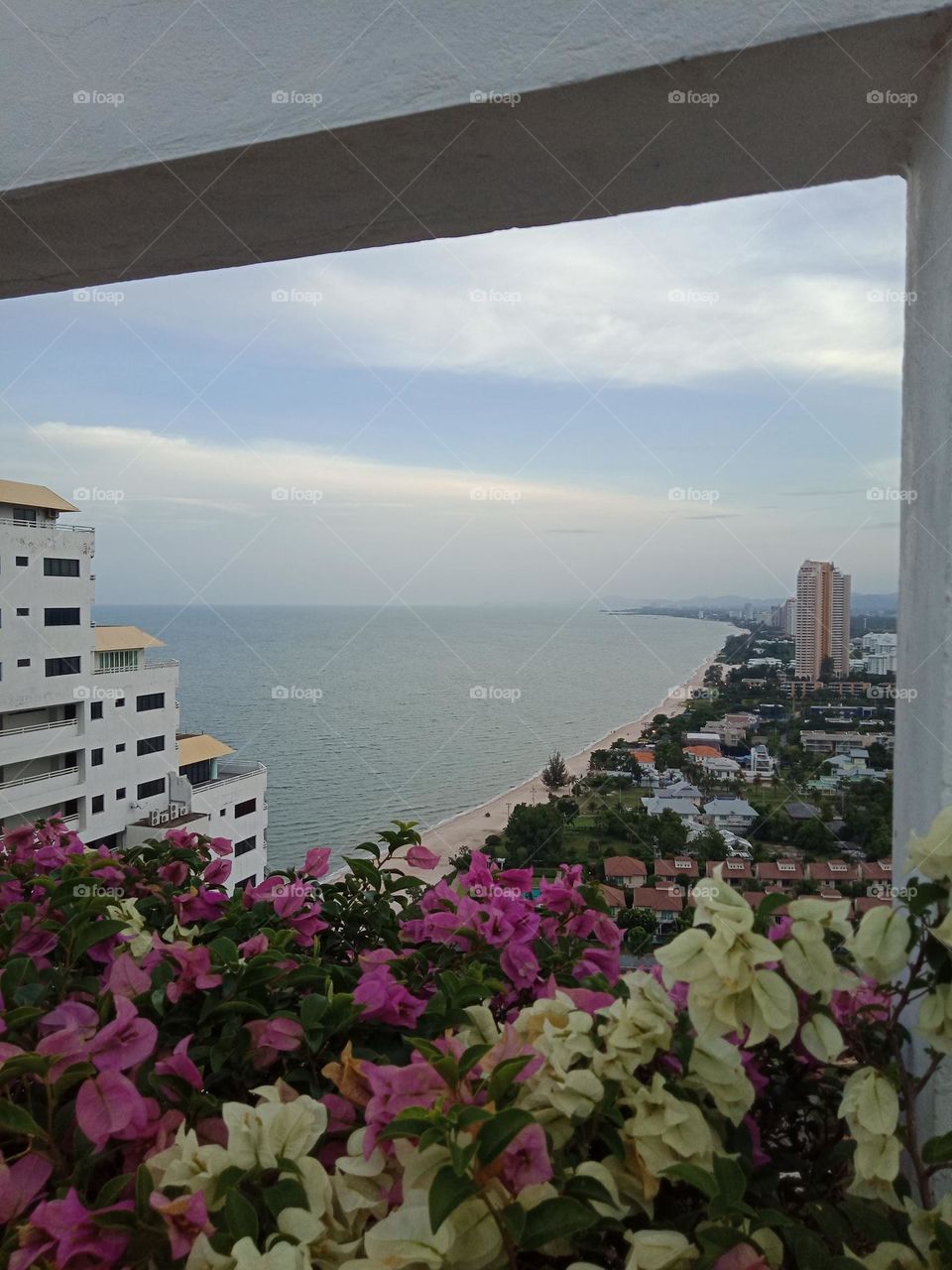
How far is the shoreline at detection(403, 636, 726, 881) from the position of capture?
131 centimetres

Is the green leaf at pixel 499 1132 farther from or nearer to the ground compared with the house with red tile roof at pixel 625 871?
farther from the ground

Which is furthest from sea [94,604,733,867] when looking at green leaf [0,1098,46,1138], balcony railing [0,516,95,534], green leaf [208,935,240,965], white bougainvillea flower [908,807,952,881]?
white bougainvillea flower [908,807,952,881]

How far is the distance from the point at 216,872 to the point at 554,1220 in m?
0.83

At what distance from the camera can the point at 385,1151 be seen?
1.97 feet

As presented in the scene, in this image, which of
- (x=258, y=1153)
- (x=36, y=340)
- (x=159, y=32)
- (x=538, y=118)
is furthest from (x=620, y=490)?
(x=36, y=340)

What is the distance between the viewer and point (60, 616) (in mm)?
2059

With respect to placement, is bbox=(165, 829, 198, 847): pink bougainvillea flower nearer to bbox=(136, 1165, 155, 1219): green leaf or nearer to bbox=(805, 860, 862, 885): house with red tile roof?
bbox=(136, 1165, 155, 1219): green leaf

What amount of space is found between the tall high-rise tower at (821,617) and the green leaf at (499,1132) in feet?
2.60

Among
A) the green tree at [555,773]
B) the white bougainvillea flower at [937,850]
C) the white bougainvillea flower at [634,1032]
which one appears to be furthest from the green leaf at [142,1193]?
the green tree at [555,773]

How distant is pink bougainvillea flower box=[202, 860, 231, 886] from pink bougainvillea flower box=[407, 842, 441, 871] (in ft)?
0.96

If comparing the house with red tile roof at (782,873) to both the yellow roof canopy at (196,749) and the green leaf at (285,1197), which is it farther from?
the yellow roof canopy at (196,749)

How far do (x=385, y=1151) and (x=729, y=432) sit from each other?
1115 millimetres

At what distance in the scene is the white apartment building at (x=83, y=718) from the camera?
1.97 m

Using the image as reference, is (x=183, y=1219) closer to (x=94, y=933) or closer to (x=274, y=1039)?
(x=274, y=1039)
